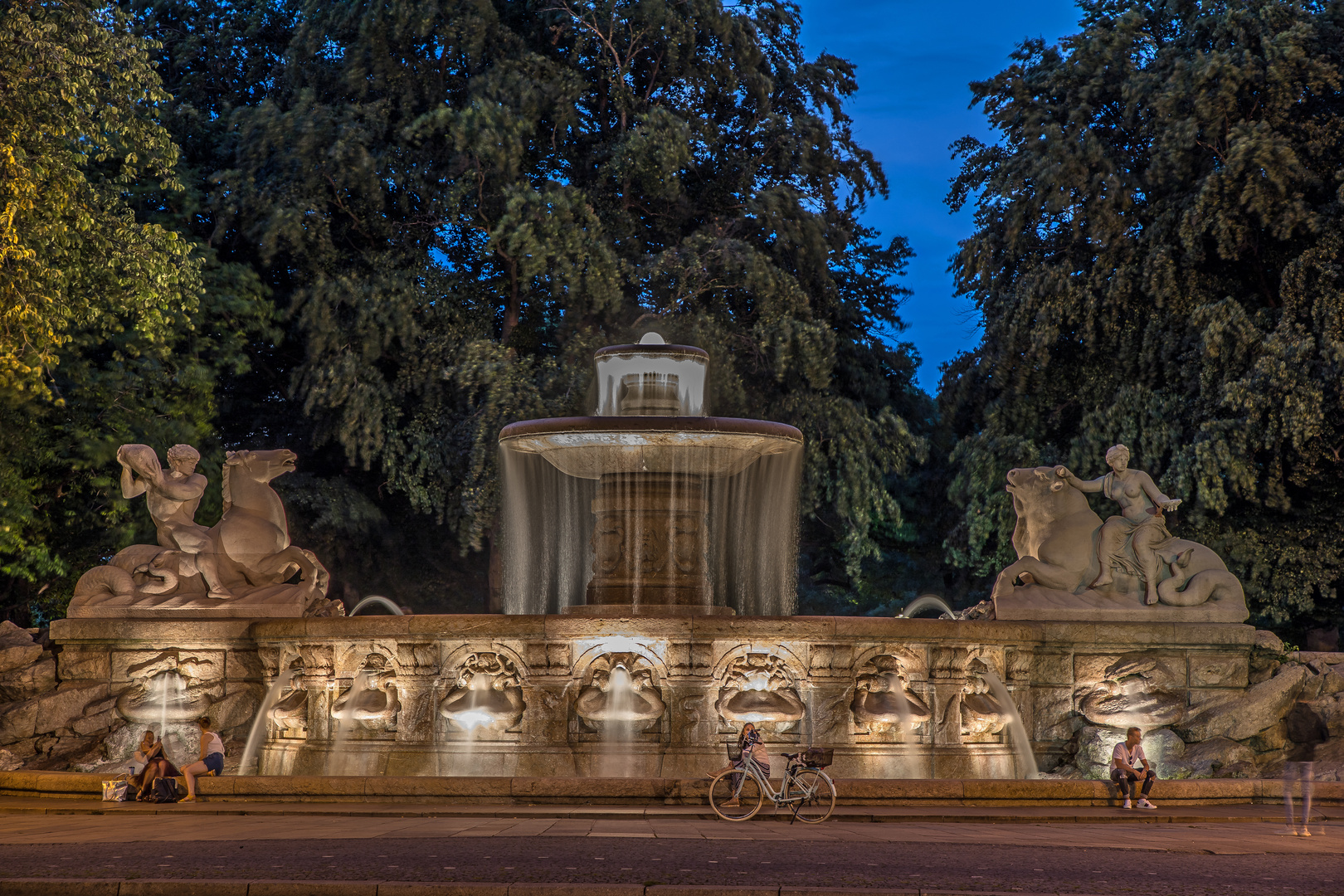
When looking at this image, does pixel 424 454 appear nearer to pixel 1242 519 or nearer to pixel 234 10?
pixel 234 10

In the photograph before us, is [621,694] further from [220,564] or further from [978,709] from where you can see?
[220,564]

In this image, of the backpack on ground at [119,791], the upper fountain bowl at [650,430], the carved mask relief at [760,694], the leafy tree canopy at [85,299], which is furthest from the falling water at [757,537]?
the backpack on ground at [119,791]

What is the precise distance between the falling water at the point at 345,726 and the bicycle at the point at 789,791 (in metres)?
3.64

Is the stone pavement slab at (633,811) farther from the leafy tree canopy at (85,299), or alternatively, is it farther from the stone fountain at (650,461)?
the leafy tree canopy at (85,299)

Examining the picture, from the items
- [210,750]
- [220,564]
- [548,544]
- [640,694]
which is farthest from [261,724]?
[548,544]

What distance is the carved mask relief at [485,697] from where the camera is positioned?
37.7 ft

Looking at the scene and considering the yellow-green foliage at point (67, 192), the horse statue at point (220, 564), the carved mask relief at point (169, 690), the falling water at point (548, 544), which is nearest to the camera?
the carved mask relief at point (169, 690)

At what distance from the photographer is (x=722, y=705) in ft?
37.7

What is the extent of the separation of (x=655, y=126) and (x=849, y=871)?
1721 cm

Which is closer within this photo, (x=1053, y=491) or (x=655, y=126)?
(x=1053, y=491)

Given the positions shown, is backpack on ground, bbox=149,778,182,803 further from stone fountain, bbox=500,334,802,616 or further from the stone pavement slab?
stone fountain, bbox=500,334,802,616

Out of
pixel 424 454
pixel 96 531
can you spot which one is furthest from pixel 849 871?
pixel 96 531

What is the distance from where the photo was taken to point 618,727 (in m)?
11.4

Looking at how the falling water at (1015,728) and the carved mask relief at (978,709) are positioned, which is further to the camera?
the falling water at (1015,728)
